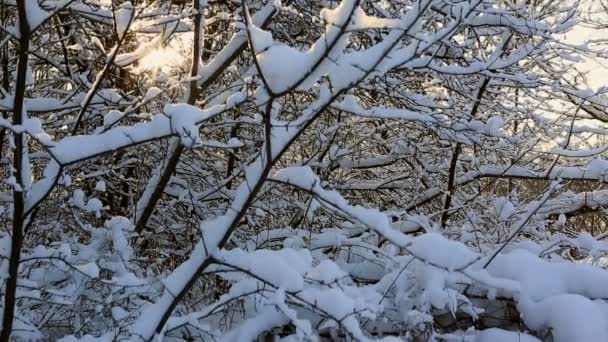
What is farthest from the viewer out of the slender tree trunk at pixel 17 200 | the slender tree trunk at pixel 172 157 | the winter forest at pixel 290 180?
the slender tree trunk at pixel 172 157

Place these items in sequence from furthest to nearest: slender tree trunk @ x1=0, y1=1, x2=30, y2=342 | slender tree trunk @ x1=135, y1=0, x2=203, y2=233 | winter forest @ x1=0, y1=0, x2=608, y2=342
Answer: slender tree trunk @ x1=135, y1=0, x2=203, y2=233 < slender tree trunk @ x1=0, y1=1, x2=30, y2=342 < winter forest @ x1=0, y1=0, x2=608, y2=342

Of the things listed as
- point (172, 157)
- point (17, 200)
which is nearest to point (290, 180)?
point (17, 200)

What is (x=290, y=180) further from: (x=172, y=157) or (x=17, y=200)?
(x=172, y=157)

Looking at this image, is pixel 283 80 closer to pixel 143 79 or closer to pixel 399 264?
pixel 399 264

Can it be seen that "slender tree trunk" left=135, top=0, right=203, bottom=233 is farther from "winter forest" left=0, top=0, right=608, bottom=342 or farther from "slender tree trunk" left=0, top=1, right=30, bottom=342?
"slender tree trunk" left=0, top=1, right=30, bottom=342

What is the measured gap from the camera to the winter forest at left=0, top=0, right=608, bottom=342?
1.73m

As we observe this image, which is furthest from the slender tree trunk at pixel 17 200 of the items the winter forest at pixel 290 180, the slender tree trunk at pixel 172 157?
the slender tree trunk at pixel 172 157

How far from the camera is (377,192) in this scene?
16.7 feet

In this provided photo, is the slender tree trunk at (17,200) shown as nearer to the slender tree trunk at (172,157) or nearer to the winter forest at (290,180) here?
the winter forest at (290,180)

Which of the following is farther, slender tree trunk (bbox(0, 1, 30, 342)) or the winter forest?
slender tree trunk (bbox(0, 1, 30, 342))

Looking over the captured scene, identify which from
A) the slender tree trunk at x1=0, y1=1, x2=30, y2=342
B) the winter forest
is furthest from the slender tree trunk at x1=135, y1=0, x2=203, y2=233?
the slender tree trunk at x1=0, y1=1, x2=30, y2=342

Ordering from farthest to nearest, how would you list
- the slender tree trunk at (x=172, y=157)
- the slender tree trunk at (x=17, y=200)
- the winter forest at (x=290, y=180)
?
1. the slender tree trunk at (x=172, y=157)
2. the slender tree trunk at (x=17, y=200)
3. the winter forest at (x=290, y=180)

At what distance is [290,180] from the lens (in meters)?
1.69

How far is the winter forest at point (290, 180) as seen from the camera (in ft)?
5.67
